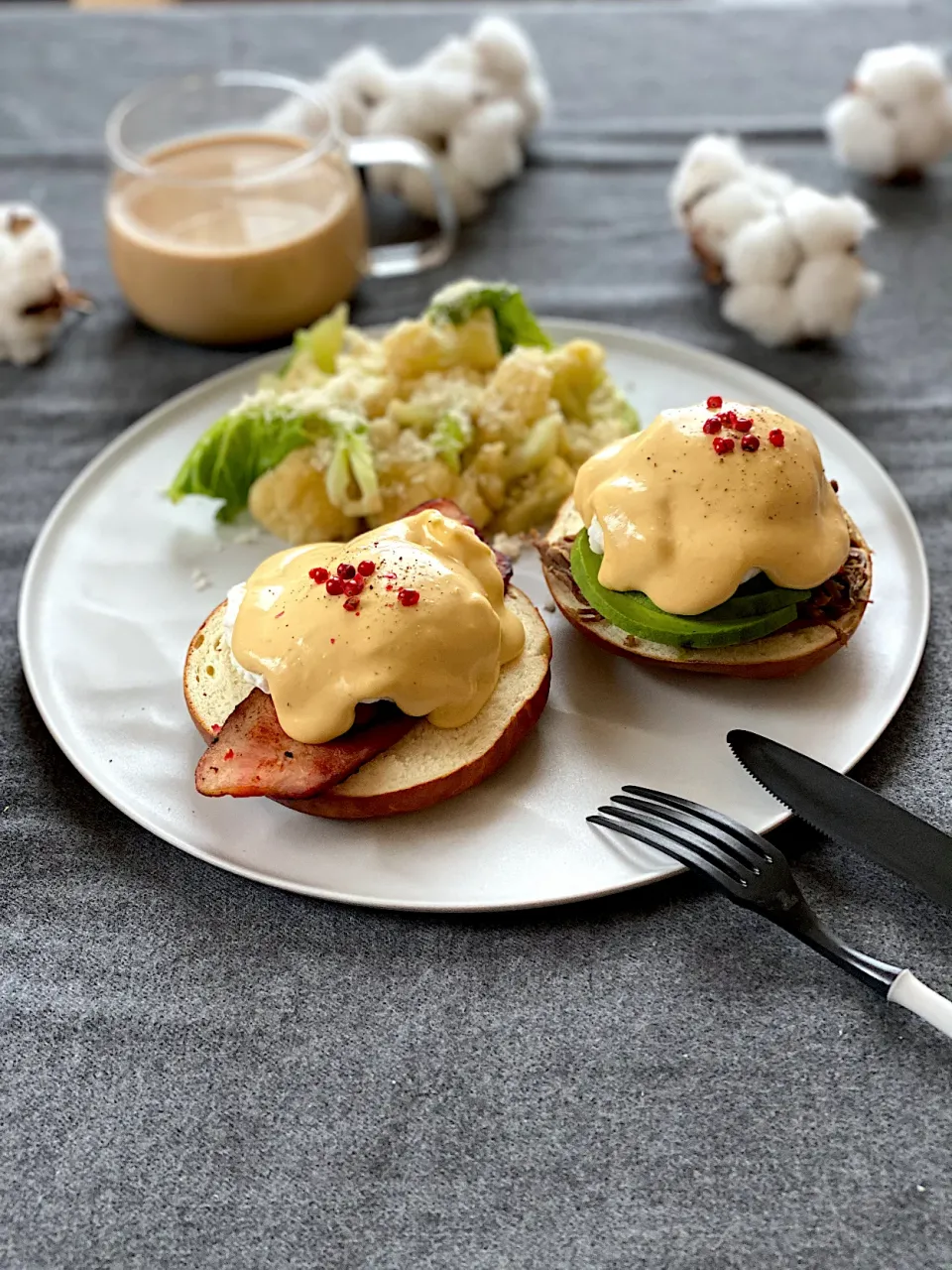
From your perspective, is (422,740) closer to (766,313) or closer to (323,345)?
(323,345)

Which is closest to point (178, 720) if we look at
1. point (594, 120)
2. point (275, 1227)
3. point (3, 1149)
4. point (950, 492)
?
point (3, 1149)

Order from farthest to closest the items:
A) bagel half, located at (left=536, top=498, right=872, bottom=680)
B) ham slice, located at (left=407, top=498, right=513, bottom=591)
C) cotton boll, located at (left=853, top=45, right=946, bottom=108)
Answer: cotton boll, located at (left=853, top=45, right=946, bottom=108) → ham slice, located at (left=407, top=498, right=513, bottom=591) → bagel half, located at (left=536, top=498, right=872, bottom=680)

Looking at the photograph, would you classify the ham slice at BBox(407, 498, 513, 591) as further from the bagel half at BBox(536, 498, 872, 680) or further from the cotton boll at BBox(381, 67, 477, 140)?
the cotton boll at BBox(381, 67, 477, 140)

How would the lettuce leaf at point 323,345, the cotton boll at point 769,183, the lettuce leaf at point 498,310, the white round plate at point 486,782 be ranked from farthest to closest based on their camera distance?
1. the cotton boll at point 769,183
2. the lettuce leaf at point 323,345
3. the lettuce leaf at point 498,310
4. the white round plate at point 486,782

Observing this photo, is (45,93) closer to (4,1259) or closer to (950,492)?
(950,492)

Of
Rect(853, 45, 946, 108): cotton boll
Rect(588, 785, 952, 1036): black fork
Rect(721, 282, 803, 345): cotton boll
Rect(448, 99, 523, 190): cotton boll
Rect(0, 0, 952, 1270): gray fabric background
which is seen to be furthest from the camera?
Rect(448, 99, 523, 190): cotton boll

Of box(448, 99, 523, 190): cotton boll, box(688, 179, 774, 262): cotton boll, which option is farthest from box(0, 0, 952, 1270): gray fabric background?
box(448, 99, 523, 190): cotton boll

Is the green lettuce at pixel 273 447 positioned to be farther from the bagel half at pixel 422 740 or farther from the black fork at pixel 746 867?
the black fork at pixel 746 867

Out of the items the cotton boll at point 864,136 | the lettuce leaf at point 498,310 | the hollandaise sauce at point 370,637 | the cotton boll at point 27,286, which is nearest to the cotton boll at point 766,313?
the lettuce leaf at point 498,310
